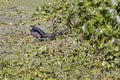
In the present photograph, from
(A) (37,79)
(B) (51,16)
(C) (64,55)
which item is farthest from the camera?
(B) (51,16)

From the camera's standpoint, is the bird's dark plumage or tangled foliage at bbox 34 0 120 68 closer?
tangled foliage at bbox 34 0 120 68

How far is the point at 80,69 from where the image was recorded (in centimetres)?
391

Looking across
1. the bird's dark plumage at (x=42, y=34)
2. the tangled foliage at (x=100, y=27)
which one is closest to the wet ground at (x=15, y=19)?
the bird's dark plumage at (x=42, y=34)

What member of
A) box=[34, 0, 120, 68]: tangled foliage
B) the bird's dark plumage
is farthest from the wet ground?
box=[34, 0, 120, 68]: tangled foliage

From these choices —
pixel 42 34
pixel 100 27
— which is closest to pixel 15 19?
pixel 42 34

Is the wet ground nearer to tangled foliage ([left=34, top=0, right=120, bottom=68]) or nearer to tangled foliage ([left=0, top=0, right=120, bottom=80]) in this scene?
tangled foliage ([left=0, top=0, right=120, bottom=80])

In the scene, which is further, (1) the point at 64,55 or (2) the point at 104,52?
(1) the point at 64,55

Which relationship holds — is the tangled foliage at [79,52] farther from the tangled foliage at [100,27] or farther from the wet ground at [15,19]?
the wet ground at [15,19]

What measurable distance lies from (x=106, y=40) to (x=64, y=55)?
21.3 inches

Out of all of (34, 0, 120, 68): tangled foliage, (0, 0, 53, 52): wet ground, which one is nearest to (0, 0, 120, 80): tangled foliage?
(34, 0, 120, 68): tangled foliage

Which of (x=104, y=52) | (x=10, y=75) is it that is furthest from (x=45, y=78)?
(x=104, y=52)

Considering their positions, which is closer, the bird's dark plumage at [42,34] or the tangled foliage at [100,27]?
Answer: the tangled foliage at [100,27]

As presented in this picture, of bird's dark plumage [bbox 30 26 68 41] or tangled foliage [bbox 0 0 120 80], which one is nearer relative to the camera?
tangled foliage [bbox 0 0 120 80]

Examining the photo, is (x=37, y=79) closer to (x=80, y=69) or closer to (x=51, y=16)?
(x=80, y=69)
